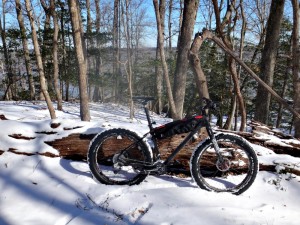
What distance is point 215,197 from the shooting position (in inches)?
139

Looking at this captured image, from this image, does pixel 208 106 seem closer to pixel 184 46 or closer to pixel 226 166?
pixel 226 166

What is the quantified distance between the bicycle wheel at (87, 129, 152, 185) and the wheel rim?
0.94m

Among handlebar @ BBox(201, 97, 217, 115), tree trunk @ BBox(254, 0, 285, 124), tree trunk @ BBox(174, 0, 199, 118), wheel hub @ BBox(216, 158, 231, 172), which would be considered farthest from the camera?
tree trunk @ BBox(174, 0, 199, 118)

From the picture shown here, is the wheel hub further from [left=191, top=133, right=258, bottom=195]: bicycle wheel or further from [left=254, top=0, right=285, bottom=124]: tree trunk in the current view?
[left=254, top=0, right=285, bottom=124]: tree trunk

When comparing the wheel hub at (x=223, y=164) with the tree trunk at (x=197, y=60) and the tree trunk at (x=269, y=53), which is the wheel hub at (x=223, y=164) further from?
the tree trunk at (x=269, y=53)

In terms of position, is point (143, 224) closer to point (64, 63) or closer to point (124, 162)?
point (124, 162)

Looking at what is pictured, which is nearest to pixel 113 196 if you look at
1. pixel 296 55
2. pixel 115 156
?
pixel 115 156

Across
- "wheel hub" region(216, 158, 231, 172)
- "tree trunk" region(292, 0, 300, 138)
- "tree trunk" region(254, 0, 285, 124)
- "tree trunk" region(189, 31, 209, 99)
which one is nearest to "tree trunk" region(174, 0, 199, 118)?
"tree trunk" region(254, 0, 285, 124)

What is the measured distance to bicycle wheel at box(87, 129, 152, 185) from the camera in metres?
3.93

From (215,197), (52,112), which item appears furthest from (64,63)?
(215,197)

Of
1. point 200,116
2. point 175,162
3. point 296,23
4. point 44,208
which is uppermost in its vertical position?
point 296,23

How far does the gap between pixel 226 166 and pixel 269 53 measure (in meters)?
5.63

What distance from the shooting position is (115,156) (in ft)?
13.3

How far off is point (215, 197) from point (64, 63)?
780 inches
